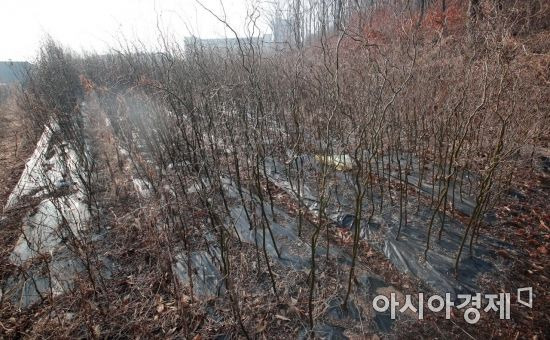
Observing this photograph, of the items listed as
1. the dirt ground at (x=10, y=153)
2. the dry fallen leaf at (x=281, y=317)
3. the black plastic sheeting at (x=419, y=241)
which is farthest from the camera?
the dirt ground at (x=10, y=153)

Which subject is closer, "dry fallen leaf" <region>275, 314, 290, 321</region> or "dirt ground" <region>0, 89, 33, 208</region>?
"dry fallen leaf" <region>275, 314, 290, 321</region>

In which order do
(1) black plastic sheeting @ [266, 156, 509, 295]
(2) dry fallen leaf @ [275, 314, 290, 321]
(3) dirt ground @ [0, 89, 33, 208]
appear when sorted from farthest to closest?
(3) dirt ground @ [0, 89, 33, 208]
(1) black plastic sheeting @ [266, 156, 509, 295]
(2) dry fallen leaf @ [275, 314, 290, 321]

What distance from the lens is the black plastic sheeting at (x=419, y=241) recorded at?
7.65 feet

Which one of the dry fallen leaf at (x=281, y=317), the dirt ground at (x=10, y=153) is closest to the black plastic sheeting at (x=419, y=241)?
the dry fallen leaf at (x=281, y=317)

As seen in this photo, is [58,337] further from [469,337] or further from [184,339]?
[469,337]

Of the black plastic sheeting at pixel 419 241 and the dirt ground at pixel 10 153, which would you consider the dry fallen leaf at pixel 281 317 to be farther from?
the dirt ground at pixel 10 153

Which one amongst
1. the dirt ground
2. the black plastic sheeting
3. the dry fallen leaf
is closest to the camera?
the dry fallen leaf

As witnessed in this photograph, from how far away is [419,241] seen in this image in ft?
9.00

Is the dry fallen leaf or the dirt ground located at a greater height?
the dirt ground

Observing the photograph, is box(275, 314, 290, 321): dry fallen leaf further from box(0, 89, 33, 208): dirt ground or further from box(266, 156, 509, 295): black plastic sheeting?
box(0, 89, 33, 208): dirt ground

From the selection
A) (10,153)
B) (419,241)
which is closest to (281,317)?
(419,241)

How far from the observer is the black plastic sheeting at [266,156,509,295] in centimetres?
233

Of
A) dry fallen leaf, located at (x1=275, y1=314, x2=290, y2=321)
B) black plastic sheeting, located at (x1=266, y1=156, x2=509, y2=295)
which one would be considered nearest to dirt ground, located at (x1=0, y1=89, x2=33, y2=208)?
dry fallen leaf, located at (x1=275, y1=314, x2=290, y2=321)

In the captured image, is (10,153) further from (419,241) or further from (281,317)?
(419,241)
